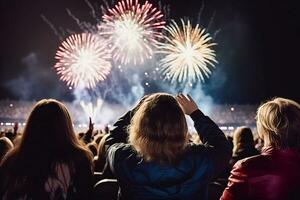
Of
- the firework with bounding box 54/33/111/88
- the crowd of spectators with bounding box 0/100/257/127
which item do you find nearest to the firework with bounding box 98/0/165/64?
the firework with bounding box 54/33/111/88

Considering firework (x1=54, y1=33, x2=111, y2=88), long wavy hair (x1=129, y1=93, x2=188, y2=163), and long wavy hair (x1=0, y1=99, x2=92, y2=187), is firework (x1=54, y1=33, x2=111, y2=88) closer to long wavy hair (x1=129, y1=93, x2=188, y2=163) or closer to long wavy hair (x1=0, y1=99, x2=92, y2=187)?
long wavy hair (x1=0, y1=99, x2=92, y2=187)

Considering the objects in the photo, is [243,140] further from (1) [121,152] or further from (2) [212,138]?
(1) [121,152]

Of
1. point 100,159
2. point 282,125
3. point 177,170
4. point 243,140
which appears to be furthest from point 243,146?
point 177,170

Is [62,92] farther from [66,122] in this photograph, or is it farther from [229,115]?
[66,122]

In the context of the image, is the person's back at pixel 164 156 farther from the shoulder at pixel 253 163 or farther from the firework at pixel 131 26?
the firework at pixel 131 26

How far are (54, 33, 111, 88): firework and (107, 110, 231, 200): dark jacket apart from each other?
21179mm

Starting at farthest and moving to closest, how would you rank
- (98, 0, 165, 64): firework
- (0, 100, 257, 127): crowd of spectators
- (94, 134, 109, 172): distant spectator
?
(0, 100, 257, 127): crowd of spectators → (98, 0, 165, 64): firework → (94, 134, 109, 172): distant spectator

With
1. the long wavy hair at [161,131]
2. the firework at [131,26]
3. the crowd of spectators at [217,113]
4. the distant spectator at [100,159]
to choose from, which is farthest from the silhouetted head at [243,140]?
the crowd of spectators at [217,113]

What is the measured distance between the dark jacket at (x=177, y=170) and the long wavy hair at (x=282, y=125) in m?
0.37

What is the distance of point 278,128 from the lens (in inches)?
132

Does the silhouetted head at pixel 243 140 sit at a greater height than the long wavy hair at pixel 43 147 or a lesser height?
lesser

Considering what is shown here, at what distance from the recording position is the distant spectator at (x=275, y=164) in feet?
10.7

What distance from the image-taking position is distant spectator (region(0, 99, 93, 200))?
354 centimetres

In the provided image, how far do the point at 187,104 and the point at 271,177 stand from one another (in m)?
0.82
